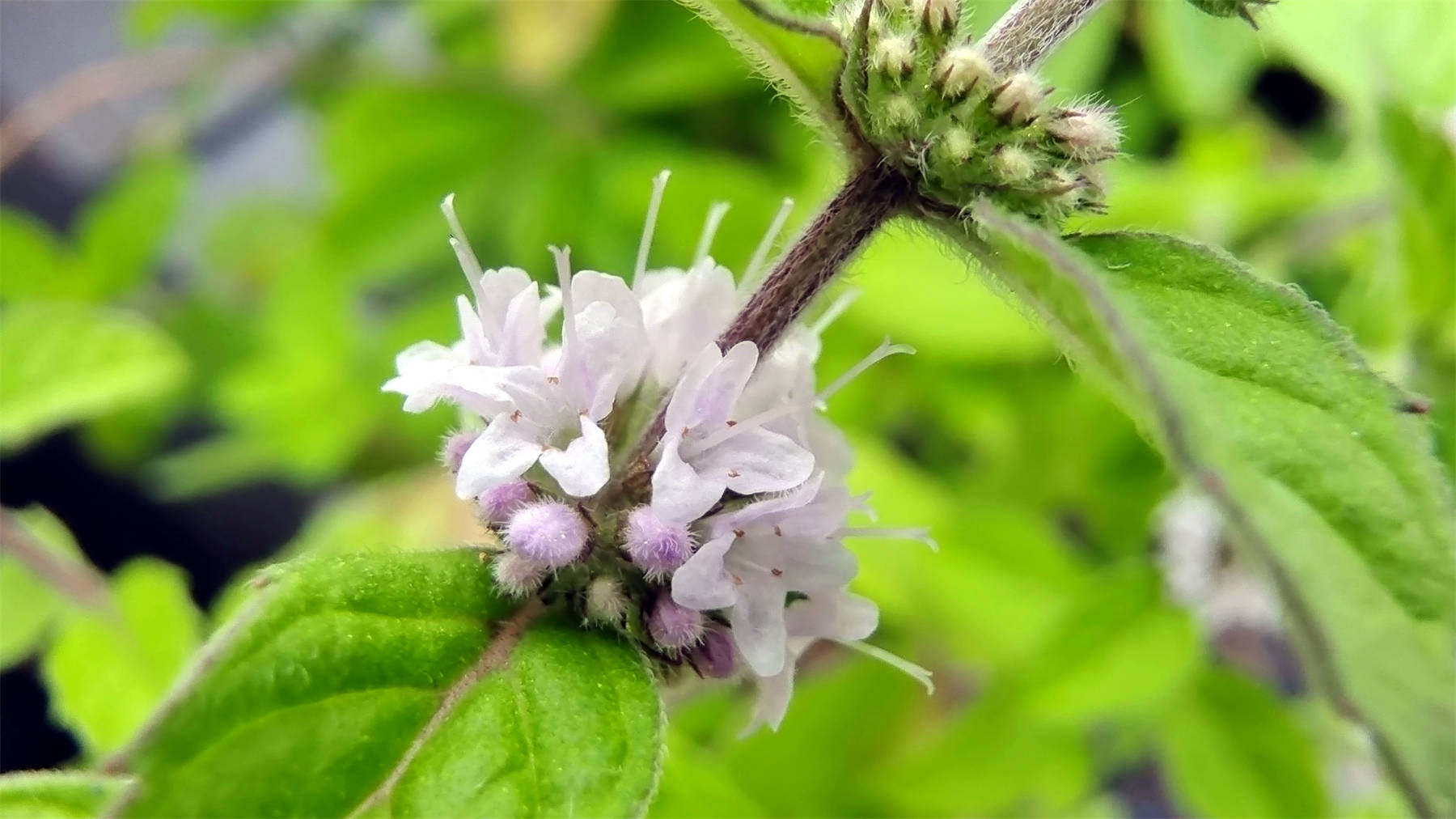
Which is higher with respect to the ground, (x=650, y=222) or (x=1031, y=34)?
(x=1031, y=34)

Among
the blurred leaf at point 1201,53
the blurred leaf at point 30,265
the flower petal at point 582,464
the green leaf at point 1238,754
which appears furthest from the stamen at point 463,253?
the blurred leaf at point 30,265

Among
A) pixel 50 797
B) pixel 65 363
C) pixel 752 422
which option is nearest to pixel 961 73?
pixel 752 422

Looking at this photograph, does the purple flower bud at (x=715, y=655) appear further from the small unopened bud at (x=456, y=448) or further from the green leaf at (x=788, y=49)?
the green leaf at (x=788, y=49)

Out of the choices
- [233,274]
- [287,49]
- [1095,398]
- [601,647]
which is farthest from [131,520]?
[601,647]

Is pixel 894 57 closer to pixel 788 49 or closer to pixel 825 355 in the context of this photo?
pixel 788 49

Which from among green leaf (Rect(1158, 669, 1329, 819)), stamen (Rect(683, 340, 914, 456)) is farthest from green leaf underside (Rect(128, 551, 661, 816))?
green leaf (Rect(1158, 669, 1329, 819))
